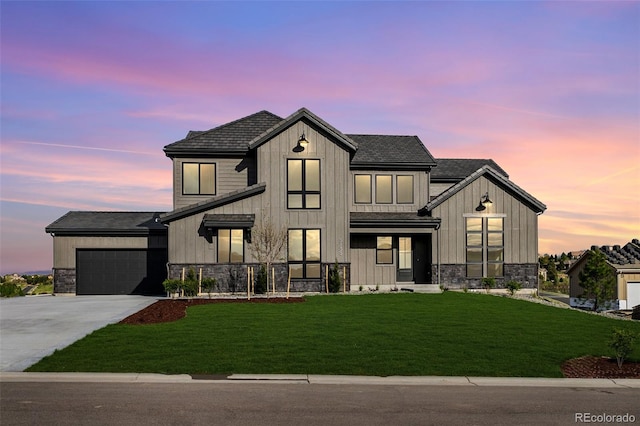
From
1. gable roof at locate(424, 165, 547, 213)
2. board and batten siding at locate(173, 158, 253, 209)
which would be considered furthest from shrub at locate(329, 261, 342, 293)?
board and batten siding at locate(173, 158, 253, 209)

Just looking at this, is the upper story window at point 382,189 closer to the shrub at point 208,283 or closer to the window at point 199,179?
the window at point 199,179

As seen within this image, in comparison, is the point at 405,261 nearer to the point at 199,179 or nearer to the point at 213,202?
the point at 213,202

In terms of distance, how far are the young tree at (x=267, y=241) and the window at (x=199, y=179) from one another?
382 cm

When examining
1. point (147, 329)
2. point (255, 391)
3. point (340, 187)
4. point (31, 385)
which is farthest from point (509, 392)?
point (340, 187)

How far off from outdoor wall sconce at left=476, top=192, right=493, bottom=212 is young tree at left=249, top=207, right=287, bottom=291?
11.5 metres

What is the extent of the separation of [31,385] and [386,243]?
2408 cm

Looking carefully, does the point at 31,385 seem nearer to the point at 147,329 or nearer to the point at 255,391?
the point at 255,391

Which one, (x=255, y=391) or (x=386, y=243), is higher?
(x=386, y=243)

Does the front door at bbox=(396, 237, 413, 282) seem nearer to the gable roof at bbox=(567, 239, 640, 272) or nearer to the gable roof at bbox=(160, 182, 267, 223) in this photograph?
the gable roof at bbox=(160, 182, 267, 223)

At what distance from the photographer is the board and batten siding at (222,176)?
3184cm

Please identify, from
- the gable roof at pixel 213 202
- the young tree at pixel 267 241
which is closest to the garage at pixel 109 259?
the gable roof at pixel 213 202

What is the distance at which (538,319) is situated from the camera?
21281 mm

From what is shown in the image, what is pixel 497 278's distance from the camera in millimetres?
33406

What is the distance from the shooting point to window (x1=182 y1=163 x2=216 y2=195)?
3198 centimetres
